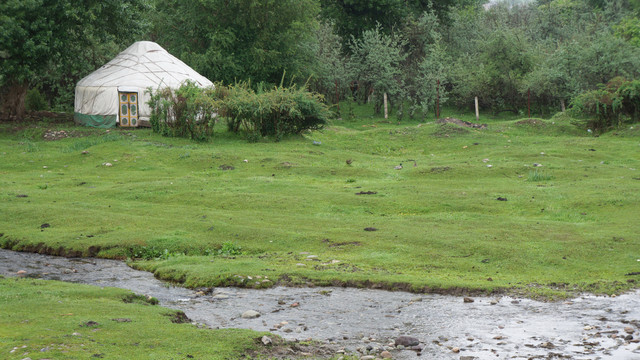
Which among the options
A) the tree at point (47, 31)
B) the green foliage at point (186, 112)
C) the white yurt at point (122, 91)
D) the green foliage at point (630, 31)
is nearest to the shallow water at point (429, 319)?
the green foliage at point (186, 112)

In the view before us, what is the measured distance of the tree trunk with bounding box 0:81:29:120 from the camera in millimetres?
33656

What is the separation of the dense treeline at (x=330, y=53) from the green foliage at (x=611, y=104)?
2629mm

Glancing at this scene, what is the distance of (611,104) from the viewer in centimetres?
3012

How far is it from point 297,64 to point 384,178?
2376 cm

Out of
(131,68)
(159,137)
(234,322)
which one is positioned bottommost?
(234,322)

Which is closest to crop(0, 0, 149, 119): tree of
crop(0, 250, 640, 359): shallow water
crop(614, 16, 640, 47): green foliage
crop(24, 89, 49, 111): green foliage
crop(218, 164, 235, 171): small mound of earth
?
crop(24, 89, 49, 111): green foliage

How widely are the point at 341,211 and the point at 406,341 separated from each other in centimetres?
813

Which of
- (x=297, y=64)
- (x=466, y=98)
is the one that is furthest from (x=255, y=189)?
(x=466, y=98)

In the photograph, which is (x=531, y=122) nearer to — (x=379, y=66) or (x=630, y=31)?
(x=379, y=66)

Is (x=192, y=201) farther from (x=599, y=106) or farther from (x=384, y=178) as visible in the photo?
(x=599, y=106)

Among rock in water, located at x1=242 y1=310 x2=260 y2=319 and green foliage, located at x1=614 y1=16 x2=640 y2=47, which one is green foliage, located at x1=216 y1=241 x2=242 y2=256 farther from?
green foliage, located at x1=614 y1=16 x2=640 y2=47

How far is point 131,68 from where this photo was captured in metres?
35.6

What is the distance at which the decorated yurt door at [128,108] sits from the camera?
111 feet

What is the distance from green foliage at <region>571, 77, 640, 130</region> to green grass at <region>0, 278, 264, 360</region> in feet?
86.5
